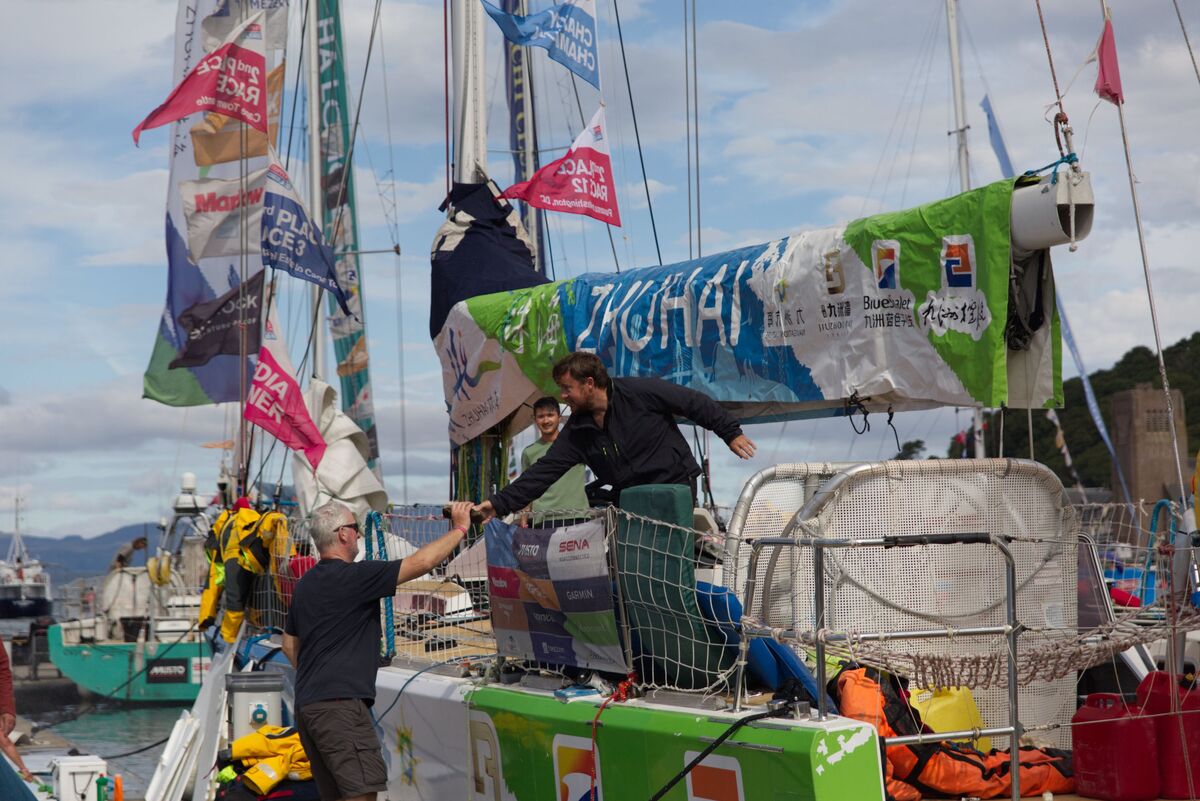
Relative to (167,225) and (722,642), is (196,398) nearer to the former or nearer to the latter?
(167,225)

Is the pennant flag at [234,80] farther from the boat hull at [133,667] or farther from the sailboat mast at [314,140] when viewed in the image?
the boat hull at [133,667]

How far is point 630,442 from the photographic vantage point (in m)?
6.24

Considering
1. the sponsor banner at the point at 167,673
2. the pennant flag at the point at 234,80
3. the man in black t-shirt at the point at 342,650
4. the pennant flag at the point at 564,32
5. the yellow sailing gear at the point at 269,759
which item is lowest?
the sponsor banner at the point at 167,673

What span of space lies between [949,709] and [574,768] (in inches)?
61.4

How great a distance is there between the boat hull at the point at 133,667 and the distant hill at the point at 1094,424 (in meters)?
28.6

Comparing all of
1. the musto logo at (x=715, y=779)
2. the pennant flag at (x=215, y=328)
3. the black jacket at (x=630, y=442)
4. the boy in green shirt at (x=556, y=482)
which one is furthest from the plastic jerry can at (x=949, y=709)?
the pennant flag at (x=215, y=328)

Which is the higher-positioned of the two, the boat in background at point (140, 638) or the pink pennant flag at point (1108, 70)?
the pink pennant flag at point (1108, 70)

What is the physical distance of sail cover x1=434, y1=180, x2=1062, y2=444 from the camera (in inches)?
240

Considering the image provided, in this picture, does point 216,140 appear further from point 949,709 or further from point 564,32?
point 949,709

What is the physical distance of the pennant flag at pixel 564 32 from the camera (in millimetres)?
10453

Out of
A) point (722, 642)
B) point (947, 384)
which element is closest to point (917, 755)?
point (722, 642)

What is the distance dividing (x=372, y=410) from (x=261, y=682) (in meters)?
15.4

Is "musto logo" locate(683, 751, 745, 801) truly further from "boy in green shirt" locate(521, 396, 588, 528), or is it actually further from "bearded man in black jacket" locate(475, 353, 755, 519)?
"boy in green shirt" locate(521, 396, 588, 528)

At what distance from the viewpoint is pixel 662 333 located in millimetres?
7461
